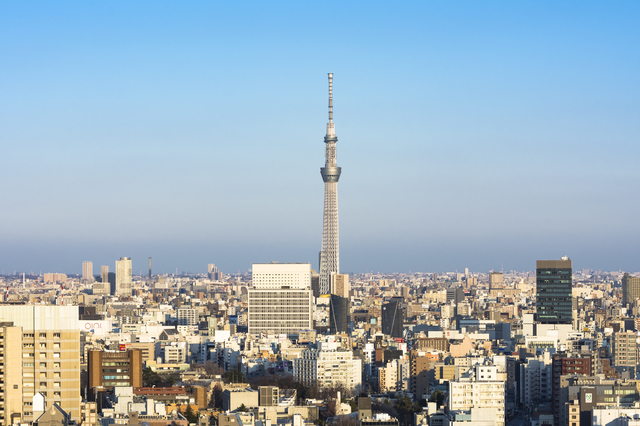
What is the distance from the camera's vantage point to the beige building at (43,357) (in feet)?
112

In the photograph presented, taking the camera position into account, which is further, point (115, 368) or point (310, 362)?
point (310, 362)

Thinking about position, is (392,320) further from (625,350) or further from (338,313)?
(625,350)

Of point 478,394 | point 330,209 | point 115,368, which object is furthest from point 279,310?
point 478,394

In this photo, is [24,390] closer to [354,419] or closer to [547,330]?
[354,419]

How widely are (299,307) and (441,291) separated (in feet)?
197

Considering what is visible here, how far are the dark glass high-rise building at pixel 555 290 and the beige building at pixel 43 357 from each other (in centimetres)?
5726

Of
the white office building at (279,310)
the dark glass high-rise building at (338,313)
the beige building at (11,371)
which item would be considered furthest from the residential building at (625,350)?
the beige building at (11,371)

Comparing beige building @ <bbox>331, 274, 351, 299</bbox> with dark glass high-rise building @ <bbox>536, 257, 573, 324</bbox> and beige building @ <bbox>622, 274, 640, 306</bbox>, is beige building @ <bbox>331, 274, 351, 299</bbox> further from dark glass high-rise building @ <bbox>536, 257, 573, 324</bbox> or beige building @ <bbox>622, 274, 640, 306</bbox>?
dark glass high-rise building @ <bbox>536, 257, 573, 324</bbox>

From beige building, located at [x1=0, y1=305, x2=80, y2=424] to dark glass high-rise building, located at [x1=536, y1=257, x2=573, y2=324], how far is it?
57258 millimetres

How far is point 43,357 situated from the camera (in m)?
34.7

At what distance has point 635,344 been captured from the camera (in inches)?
2847

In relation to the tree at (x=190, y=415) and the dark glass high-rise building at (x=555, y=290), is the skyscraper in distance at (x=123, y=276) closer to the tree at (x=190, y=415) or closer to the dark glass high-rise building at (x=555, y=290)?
the dark glass high-rise building at (x=555, y=290)

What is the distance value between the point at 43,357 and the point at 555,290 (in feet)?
195

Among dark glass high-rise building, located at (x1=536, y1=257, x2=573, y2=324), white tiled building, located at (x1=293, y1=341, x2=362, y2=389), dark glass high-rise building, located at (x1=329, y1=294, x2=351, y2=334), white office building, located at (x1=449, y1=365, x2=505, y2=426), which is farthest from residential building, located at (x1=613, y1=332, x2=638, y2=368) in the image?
dark glass high-rise building, located at (x1=329, y1=294, x2=351, y2=334)
